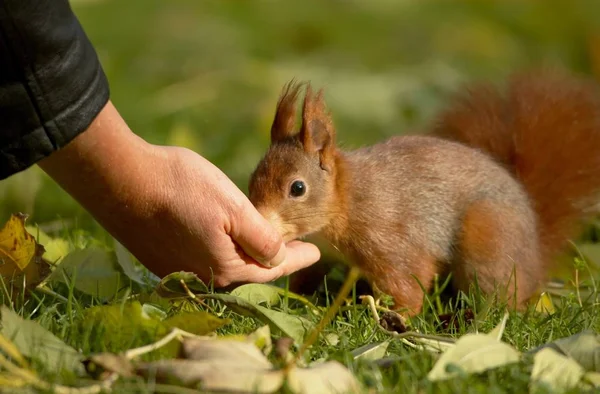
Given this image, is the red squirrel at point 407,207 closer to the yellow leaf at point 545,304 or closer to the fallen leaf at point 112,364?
the yellow leaf at point 545,304

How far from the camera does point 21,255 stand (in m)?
1.72

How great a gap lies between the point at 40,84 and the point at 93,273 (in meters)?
0.54

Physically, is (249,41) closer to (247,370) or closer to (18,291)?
(18,291)

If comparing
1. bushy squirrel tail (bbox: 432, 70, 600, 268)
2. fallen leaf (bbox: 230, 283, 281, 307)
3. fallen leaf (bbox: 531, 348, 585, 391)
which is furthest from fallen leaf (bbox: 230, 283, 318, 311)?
bushy squirrel tail (bbox: 432, 70, 600, 268)

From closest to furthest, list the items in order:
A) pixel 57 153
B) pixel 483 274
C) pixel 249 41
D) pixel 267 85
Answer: pixel 57 153, pixel 483 274, pixel 267 85, pixel 249 41

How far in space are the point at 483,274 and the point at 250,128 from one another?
1771 millimetres

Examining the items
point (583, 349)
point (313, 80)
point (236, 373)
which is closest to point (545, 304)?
point (583, 349)

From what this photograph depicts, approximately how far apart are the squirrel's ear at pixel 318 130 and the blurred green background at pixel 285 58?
0.69m

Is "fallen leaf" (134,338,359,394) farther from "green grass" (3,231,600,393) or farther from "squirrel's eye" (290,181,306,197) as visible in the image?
"squirrel's eye" (290,181,306,197)

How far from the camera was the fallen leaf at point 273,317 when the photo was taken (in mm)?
1570

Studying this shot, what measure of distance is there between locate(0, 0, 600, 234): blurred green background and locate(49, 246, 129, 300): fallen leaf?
20.4 inches

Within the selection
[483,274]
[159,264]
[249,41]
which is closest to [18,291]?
[159,264]

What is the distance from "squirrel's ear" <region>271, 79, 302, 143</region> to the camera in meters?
1.91

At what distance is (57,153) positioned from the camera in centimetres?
153
